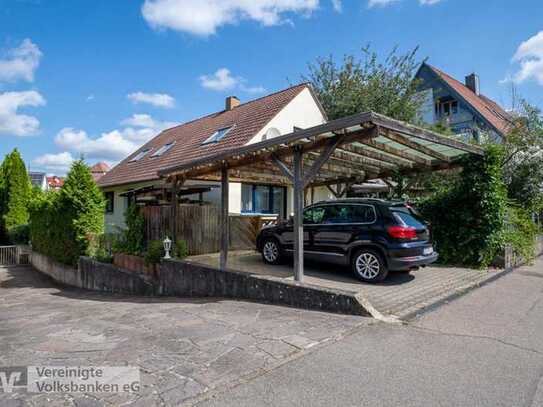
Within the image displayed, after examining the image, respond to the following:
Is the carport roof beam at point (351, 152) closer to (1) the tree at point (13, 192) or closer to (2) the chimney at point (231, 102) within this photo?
(2) the chimney at point (231, 102)

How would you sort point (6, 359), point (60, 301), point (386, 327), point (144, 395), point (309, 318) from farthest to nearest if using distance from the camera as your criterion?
point (60, 301) → point (309, 318) → point (386, 327) → point (6, 359) → point (144, 395)

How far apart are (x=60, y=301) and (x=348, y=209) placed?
812 cm

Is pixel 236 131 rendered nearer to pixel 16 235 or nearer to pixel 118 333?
pixel 118 333

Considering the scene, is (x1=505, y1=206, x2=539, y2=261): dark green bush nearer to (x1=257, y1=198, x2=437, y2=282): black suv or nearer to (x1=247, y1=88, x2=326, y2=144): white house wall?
(x1=257, y1=198, x2=437, y2=282): black suv

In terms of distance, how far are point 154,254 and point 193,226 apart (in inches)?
60.8

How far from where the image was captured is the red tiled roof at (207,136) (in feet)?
45.8

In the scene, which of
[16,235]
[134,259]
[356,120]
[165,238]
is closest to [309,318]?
[356,120]

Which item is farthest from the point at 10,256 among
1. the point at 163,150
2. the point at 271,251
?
the point at 271,251

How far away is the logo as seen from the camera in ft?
10.6

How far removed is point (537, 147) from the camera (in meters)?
11.6

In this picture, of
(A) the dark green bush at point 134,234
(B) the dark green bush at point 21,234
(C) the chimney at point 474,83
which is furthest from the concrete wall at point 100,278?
(C) the chimney at point 474,83

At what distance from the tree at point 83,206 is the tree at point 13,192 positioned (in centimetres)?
1280

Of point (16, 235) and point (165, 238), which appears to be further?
point (16, 235)

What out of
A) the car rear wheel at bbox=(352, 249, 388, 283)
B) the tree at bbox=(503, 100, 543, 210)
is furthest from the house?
the car rear wheel at bbox=(352, 249, 388, 283)
